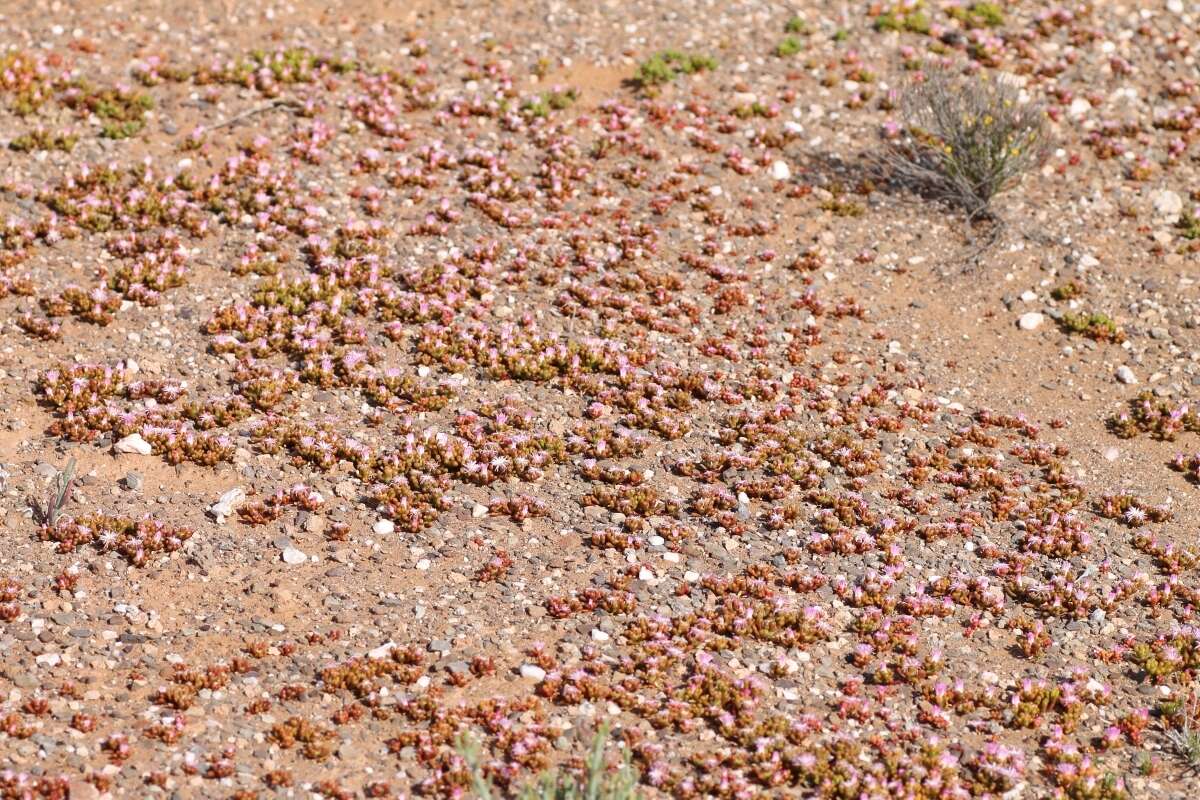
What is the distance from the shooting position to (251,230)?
615 inches

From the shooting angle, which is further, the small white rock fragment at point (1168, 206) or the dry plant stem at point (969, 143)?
the small white rock fragment at point (1168, 206)

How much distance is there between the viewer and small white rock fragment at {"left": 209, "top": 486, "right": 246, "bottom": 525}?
11.7m

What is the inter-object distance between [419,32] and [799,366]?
9197mm

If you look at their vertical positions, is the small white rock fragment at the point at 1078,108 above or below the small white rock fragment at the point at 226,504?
above

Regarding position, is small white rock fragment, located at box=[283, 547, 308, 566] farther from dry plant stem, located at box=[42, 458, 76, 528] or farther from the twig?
the twig

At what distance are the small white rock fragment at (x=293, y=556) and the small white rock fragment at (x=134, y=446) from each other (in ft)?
6.69

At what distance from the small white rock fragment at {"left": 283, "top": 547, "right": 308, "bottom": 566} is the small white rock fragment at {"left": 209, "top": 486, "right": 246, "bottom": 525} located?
778mm

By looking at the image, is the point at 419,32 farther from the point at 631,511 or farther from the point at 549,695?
the point at 549,695

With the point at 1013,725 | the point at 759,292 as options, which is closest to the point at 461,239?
the point at 759,292

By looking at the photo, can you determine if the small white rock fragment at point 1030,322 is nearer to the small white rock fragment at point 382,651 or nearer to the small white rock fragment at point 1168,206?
the small white rock fragment at point 1168,206

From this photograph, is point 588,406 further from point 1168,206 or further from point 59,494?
point 1168,206

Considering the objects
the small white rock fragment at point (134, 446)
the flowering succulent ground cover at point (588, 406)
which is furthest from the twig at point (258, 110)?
the small white rock fragment at point (134, 446)

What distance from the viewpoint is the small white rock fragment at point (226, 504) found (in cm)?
1169

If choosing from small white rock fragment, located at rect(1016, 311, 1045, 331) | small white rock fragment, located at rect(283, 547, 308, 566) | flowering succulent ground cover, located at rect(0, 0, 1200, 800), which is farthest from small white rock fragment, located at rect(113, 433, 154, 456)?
small white rock fragment, located at rect(1016, 311, 1045, 331)
